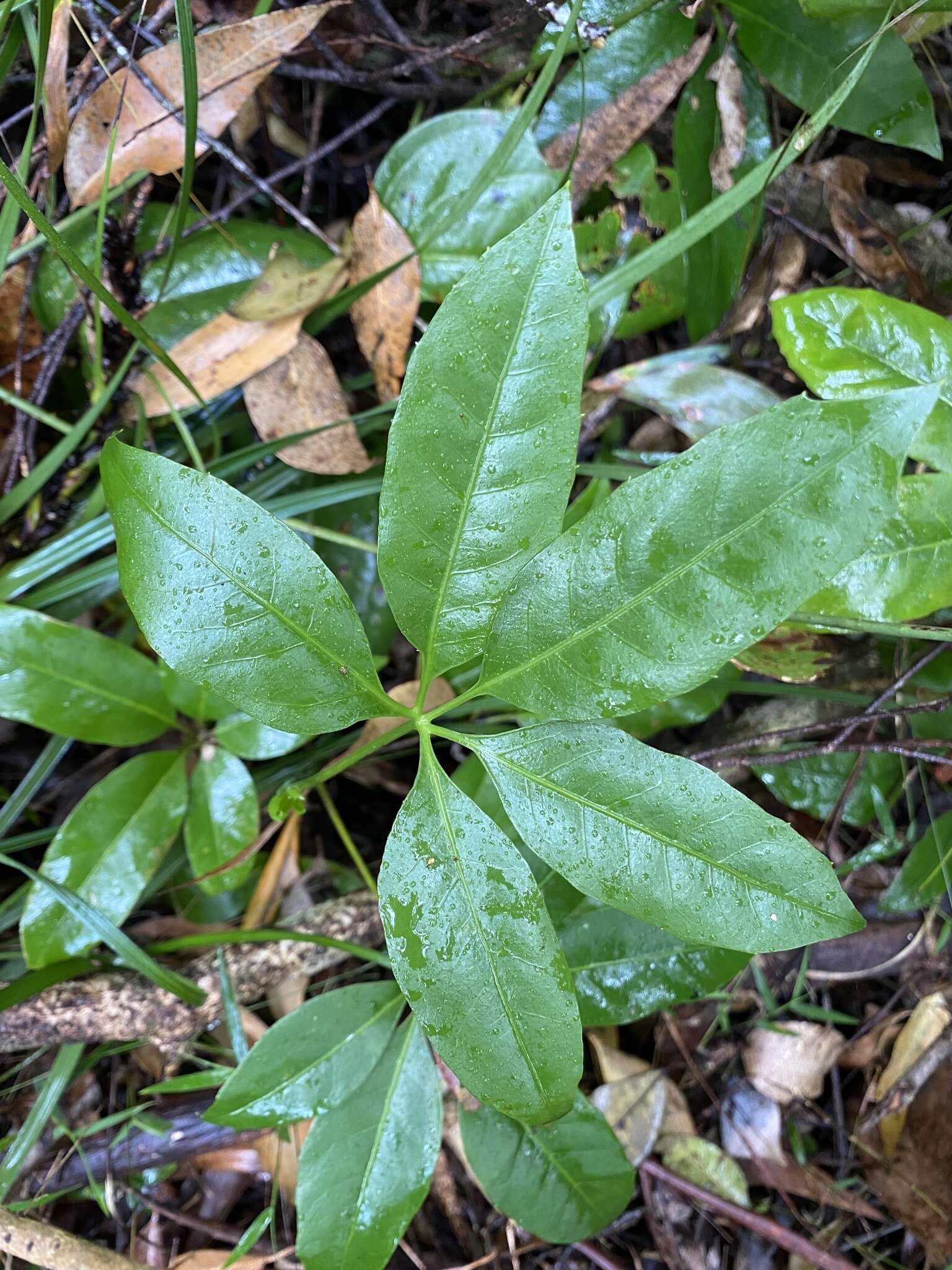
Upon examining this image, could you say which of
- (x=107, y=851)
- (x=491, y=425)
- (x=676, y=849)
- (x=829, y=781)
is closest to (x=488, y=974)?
(x=676, y=849)

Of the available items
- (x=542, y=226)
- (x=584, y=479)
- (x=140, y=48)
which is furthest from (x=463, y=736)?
(x=140, y=48)

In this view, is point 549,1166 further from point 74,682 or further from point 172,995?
point 74,682

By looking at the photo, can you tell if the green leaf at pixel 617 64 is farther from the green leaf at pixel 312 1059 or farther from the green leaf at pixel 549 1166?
the green leaf at pixel 549 1166

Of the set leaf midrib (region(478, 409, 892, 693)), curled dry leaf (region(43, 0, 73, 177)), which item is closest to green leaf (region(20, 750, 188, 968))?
leaf midrib (region(478, 409, 892, 693))

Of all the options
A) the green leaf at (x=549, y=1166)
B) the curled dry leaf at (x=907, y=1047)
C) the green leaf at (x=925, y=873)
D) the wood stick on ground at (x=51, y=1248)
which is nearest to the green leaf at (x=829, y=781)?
the green leaf at (x=925, y=873)

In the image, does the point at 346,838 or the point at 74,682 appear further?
the point at 346,838
